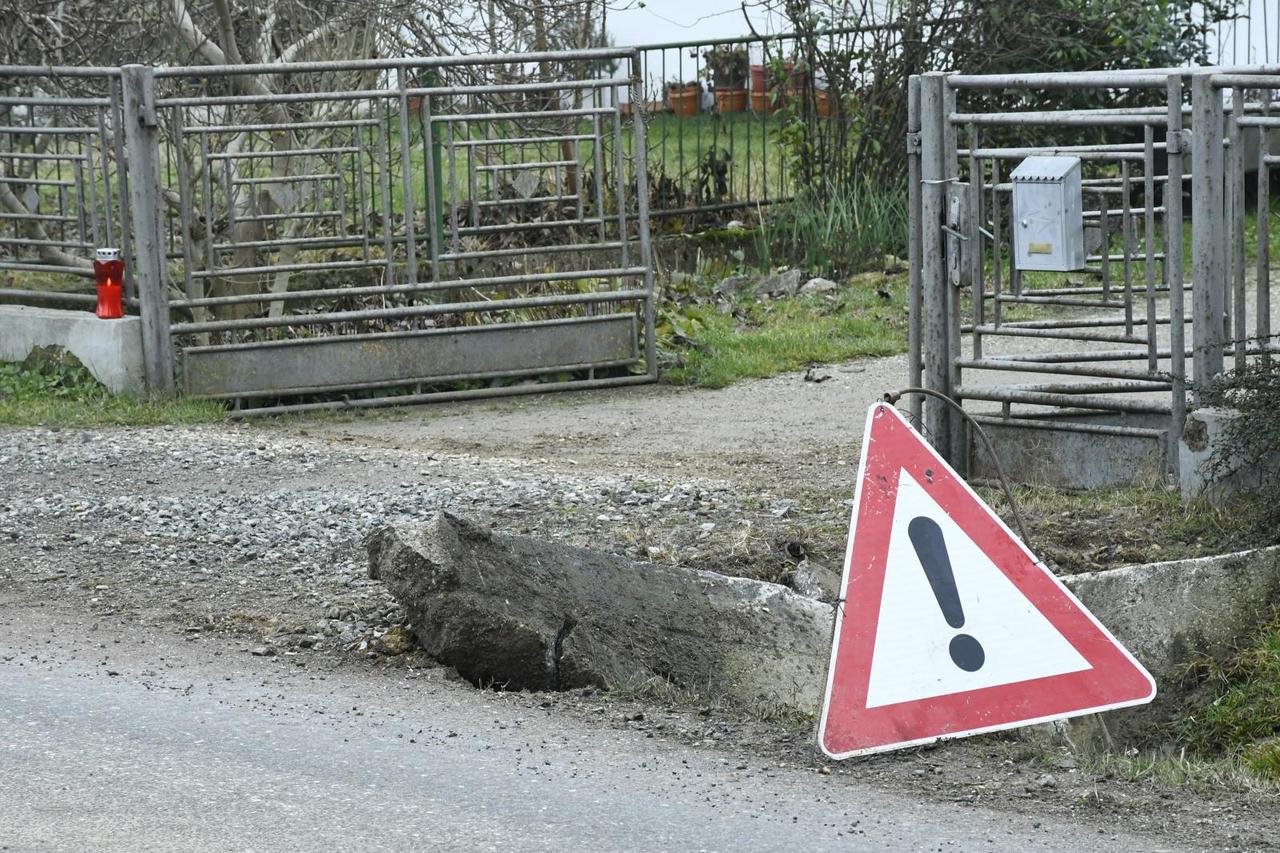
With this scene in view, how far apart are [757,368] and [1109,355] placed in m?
4.02

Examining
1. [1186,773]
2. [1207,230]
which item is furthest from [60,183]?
[1186,773]

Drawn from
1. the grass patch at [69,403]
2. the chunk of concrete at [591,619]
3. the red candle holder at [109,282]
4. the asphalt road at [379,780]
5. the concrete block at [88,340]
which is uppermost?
the red candle holder at [109,282]

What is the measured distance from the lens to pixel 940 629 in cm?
460

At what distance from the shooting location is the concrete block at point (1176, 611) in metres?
5.81

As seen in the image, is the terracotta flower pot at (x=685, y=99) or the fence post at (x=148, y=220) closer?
the fence post at (x=148, y=220)

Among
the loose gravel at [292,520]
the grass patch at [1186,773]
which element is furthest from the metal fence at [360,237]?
the grass patch at [1186,773]

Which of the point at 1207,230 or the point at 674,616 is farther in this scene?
the point at 1207,230

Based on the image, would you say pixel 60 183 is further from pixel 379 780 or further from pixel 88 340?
pixel 379 780

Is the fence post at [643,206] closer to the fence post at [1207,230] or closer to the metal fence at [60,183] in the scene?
the metal fence at [60,183]

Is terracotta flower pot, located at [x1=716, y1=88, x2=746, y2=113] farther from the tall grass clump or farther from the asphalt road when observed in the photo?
the asphalt road

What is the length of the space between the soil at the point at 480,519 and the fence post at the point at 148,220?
773mm

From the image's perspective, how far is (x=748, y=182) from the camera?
15930mm

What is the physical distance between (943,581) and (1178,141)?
278cm

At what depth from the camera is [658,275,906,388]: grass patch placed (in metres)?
11.5
